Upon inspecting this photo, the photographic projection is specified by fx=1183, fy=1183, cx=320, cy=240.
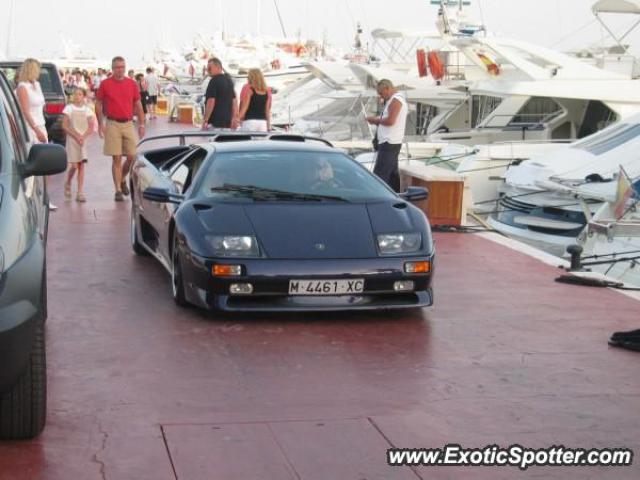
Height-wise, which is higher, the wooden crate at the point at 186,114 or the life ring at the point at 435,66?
the life ring at the point at 435,66

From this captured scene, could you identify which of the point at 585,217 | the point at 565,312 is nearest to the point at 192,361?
the point at 565,312

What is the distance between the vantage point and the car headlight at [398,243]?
27.9 feet

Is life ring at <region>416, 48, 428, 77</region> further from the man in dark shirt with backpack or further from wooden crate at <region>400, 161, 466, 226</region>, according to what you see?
wooden crate at <region>400, 161, 466, 226</region>

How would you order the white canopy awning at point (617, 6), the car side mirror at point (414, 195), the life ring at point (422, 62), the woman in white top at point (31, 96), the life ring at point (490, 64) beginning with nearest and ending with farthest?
1. the car side mirror at point (414, 195)
2. the woman in white top at point (31, 96)
3. the white canopy awning at point (617, 6)
4. the life ring at point (490, 64)
5. the life ring at point (422, 62)

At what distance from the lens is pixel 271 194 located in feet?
29.7

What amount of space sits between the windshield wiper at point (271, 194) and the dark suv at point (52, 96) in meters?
12.9

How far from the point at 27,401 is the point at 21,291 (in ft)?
2.27

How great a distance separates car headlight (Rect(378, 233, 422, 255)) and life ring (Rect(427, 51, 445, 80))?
23.0m

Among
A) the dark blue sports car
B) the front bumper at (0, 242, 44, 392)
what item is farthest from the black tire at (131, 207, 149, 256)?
the front bumper at (0, 242, 44, 392)

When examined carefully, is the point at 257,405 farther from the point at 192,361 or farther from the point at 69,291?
the point at 69,291

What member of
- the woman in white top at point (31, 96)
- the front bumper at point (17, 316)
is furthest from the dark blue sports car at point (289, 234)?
the woman in white top at point (31, 96)

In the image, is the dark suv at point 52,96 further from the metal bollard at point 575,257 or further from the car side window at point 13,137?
the car side window at point 13,137

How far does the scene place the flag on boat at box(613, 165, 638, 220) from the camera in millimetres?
15859

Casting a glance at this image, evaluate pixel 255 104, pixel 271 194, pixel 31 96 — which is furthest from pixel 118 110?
pixel 271 194
